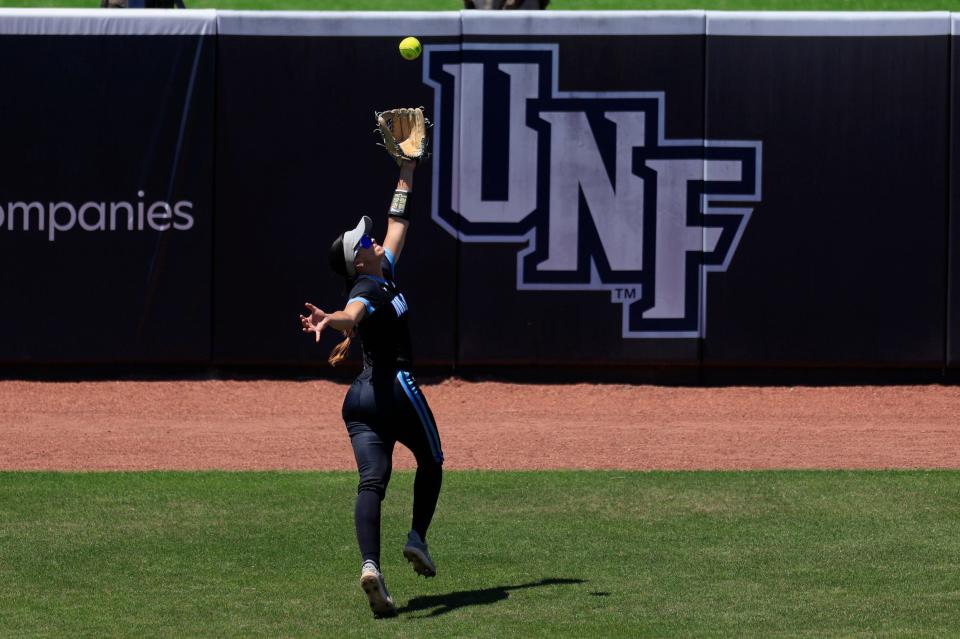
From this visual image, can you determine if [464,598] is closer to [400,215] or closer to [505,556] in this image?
[505,556]

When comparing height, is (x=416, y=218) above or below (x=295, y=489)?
above

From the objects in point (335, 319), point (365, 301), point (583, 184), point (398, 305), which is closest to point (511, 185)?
point (583, 184)

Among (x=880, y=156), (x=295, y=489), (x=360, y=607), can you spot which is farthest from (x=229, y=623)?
(x=880, y=156)

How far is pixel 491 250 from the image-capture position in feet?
46.4

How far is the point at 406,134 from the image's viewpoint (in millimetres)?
7570

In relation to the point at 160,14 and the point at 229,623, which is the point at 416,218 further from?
the point at 229,623

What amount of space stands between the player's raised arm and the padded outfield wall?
6.52 metres

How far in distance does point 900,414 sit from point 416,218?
16.3 ft

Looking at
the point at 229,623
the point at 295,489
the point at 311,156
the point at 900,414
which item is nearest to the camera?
the point at 229,623

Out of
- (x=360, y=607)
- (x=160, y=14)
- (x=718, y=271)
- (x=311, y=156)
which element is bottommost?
(x=360, y=607)

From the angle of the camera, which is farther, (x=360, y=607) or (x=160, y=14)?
(x=160, y=14)

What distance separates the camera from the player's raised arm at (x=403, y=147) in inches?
289

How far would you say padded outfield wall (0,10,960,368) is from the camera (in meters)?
14.0

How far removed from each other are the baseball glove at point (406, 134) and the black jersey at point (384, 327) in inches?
29.6
